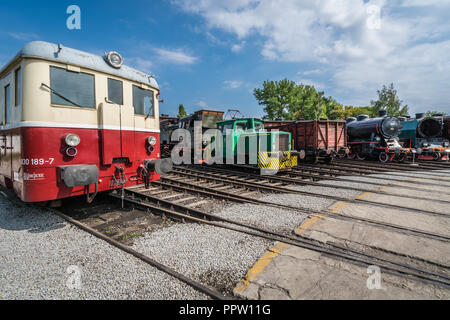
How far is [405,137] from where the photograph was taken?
1756cm

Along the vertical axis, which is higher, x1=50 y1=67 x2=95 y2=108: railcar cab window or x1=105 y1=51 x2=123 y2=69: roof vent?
x1=105 y1=51 x2=123 y2=69: roof vent

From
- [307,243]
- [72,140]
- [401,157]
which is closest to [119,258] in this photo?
[72,140]

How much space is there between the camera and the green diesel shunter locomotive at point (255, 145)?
371 inches

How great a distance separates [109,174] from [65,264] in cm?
199

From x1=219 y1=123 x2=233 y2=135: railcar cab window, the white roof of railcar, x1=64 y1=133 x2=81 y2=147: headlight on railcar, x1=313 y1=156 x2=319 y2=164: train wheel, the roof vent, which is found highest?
the roof vent

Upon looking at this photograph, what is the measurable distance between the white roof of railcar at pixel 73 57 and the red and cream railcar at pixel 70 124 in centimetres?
1

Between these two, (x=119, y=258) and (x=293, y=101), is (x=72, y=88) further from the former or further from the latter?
(x=293, y=101)

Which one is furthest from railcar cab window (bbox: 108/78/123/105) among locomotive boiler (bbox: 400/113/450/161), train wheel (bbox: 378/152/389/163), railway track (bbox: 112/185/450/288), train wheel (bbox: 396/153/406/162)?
locomotive boiler (bbox: 400/113/450/161)

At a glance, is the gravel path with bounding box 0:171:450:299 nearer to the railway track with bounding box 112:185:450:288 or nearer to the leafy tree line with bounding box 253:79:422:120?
the railway track with bounding box 112:185:450:288

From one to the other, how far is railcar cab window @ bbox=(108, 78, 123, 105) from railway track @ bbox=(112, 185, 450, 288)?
2397mm

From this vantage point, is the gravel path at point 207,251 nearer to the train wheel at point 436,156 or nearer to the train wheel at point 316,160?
the train wheel at point 316,160

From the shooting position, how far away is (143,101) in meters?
5.39

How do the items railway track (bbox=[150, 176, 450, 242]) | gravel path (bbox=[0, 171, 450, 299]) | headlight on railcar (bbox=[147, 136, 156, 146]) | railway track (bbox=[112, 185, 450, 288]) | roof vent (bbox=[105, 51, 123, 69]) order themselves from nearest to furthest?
1. gravel path (bbox=[0, 171, 450, 299])
2. railway track (bbox=[112, 185, 450, 288])
3. railway track (bbox=[150, 176, 450, 242])
4. roof vent (bbox=[105, 51, 123, 69])
5. headlight on railcar (bbox=[147, 136, 156, 146])

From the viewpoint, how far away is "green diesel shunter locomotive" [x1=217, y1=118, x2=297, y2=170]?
371 inches
